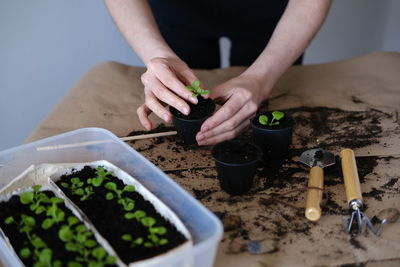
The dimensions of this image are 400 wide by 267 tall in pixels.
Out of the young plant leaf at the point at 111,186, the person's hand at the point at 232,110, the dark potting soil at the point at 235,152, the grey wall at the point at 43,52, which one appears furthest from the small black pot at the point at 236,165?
the grey wall at the point at 43,52

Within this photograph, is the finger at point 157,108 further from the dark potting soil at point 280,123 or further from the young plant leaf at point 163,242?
the young plant leaf at point 163,242

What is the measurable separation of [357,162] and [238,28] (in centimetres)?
69

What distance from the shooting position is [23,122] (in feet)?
6.81

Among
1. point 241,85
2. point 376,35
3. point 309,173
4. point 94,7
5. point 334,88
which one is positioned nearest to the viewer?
point 309,173

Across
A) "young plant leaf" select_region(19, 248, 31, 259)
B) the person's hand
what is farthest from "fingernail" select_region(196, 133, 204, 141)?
"young plant leaf" select_region(19, 248, 31, 259)

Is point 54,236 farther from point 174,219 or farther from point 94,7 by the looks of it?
point 94,7

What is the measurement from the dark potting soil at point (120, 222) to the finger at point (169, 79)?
0.27m

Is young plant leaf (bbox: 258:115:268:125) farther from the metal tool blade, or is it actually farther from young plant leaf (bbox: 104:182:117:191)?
young plant leaf (bbox: 104:182:117:191)

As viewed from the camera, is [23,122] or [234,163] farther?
[23,122]

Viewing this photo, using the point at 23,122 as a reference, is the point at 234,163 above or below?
above

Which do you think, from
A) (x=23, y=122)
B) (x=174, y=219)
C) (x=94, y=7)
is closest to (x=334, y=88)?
(x=174, y=219)

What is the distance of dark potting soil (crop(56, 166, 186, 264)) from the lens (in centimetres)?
72

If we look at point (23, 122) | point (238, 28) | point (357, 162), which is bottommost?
point (23, 122)

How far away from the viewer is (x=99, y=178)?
0.89 m
